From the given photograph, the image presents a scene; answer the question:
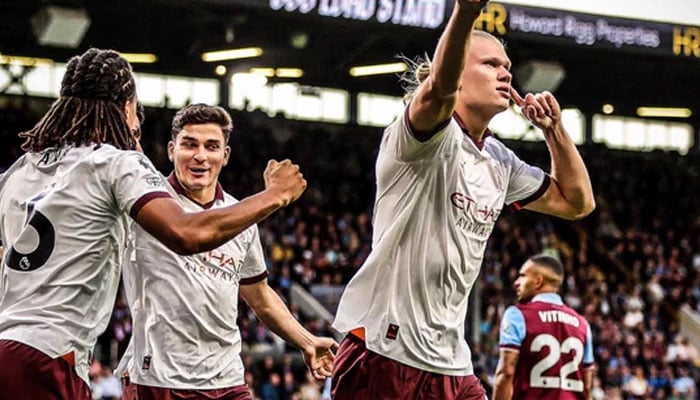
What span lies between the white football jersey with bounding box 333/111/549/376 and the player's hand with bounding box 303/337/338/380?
87 cm

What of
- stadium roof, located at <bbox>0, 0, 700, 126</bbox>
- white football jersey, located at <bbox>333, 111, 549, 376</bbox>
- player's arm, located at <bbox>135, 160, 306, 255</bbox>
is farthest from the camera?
stadium roof, located at <bbox>0, 0, 700, 126</bbox>

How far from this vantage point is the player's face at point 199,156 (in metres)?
7.28

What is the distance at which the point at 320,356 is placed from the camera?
666 cm

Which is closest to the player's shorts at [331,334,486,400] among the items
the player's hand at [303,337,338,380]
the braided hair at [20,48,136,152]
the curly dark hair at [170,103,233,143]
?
the player's hand at [303,337,338,380]

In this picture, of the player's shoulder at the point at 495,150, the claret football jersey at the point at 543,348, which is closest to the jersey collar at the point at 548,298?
the claret football jersey at the point at 543,348

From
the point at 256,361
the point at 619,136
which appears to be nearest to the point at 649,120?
the point at 619,136

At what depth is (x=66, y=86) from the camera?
4984 mm

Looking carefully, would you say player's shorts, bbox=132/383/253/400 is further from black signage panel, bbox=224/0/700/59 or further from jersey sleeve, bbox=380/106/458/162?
black signage panel, bbox=224/0/700/59

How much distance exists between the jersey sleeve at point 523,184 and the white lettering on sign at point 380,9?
13665 mm

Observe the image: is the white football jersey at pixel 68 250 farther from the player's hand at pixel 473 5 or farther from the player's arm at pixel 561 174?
the player's arm at pixel 561 174

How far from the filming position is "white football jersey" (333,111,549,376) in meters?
5.62

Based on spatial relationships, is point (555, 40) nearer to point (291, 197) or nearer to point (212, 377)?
point (212, 377)

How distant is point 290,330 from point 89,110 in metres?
2.51

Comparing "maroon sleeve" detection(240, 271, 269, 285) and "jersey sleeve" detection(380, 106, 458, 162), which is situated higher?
"jersey sleeve" detection(380, 106, 458, 162)
